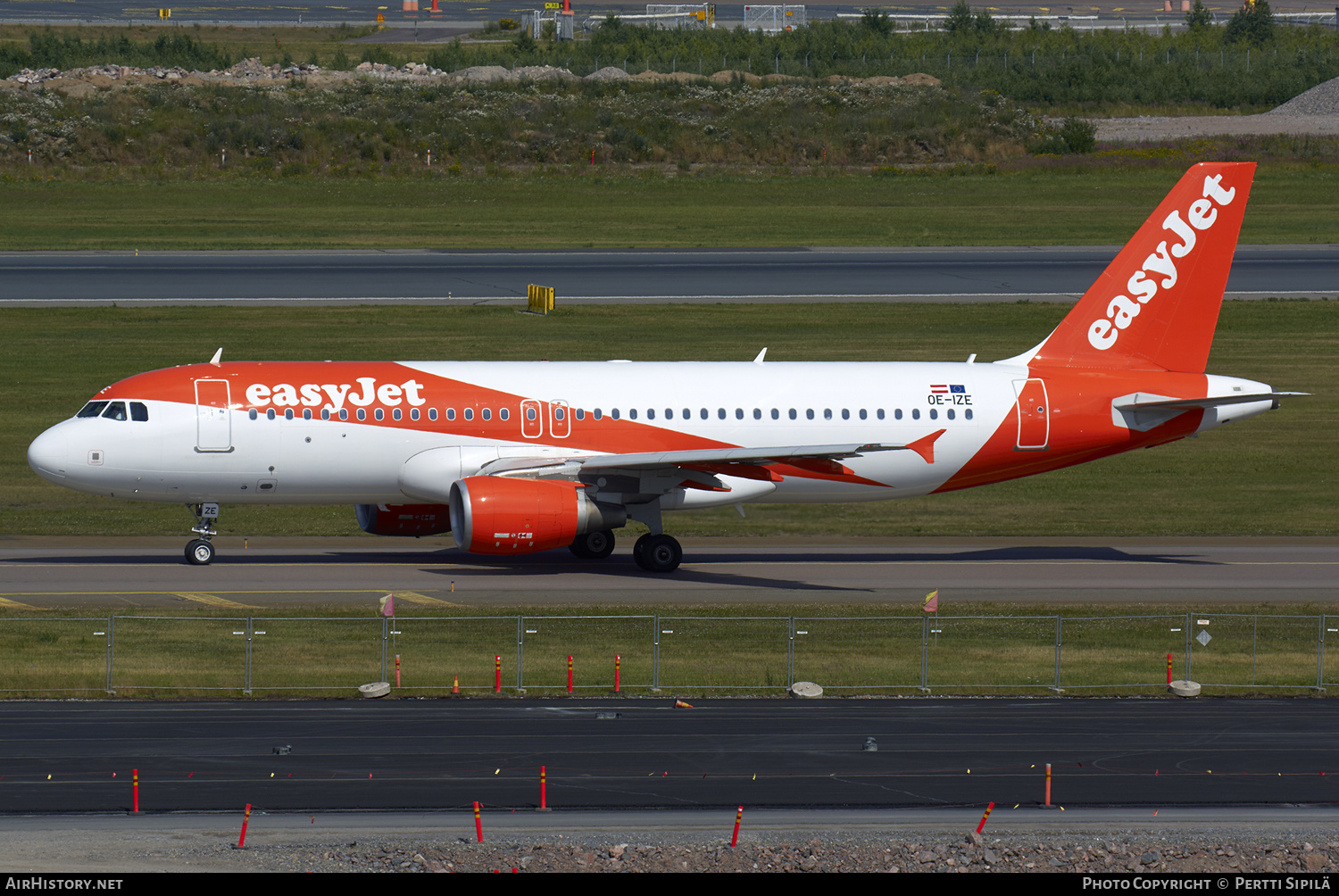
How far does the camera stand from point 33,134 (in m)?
131

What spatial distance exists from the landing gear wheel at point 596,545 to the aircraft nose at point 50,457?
12667 millimetres

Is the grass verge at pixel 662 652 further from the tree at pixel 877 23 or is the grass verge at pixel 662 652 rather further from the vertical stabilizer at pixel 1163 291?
the tree at pixel 877 23

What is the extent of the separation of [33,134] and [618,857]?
406ft

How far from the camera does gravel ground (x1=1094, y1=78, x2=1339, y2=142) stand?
146625mm

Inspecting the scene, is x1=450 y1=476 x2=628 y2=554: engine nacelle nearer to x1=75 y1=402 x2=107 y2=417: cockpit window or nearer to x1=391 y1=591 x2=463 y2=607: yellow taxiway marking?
x1=391 y1=591 x2=463 y2=607: yellow taxiway marking

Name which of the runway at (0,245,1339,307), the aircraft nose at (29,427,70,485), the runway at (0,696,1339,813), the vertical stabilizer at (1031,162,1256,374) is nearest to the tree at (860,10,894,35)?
the runway at (0,245,1339,307)

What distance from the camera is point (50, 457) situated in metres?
39.7

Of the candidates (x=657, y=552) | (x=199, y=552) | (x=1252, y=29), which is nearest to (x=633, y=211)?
(x=657, y=552)

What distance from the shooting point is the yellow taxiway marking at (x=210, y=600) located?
3666 centimetres

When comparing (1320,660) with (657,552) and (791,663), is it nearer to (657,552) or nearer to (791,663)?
(791,663)

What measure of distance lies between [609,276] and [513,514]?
53628 millimetres

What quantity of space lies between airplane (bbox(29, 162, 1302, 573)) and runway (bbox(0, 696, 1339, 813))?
975 centimetres

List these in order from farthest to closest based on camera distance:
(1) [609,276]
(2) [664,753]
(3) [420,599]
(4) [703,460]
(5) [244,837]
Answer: (1) [609,276] < (4) [703,460] < (3) [420,599] < (2) [664,753] < (5) [244,837]

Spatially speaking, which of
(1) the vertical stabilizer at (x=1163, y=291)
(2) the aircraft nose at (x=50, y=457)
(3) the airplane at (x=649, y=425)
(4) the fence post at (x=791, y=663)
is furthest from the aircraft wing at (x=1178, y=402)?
(2) the aircraft nose at (x=50, y=457)
